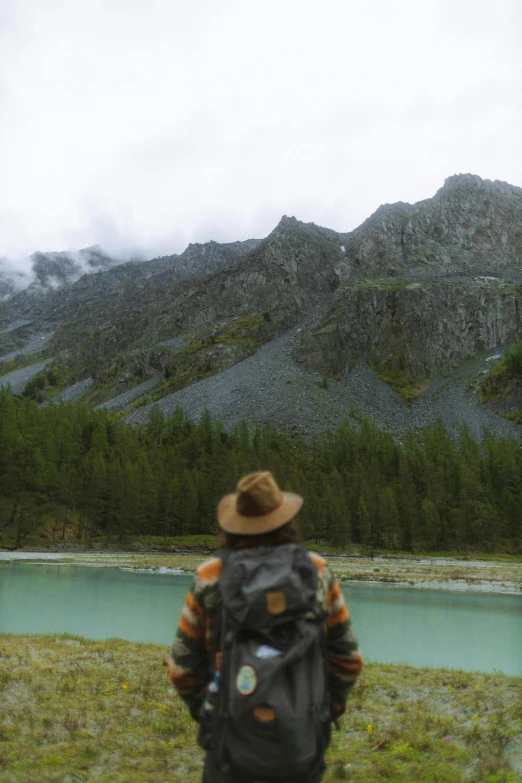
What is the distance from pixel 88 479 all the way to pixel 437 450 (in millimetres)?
74536

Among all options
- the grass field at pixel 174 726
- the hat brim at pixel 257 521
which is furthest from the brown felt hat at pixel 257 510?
the grass field at pixel 174 726

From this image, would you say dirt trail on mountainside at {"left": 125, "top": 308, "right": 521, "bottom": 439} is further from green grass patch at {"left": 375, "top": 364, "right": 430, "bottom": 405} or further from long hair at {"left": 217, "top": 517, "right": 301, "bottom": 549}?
long hair at {"left": 217, "top": 517, "right": 301, "bottom": 549}

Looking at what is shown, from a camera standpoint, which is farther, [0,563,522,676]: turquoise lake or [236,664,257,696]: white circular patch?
[0,563,522,676]: turquoise lake

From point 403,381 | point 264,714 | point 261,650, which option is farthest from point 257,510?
point 403,381

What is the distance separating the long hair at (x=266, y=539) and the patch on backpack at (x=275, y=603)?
62 centimetres

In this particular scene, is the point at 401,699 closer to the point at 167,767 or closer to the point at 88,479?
the point at 167,767

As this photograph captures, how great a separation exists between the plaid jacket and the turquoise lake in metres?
15.0

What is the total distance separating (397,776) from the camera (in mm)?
7215

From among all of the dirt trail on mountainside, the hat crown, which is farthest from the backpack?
the dirt trail on mountainside

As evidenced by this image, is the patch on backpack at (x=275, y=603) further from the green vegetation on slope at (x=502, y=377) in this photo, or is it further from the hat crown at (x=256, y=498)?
the green vegetation on slope at (x=502, y=377)

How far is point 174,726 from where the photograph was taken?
9016 mm

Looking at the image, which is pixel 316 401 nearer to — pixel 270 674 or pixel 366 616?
pixel 366 616

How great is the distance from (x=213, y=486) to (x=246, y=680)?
92.0 m

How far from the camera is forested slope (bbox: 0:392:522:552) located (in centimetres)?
7894
